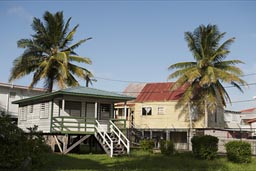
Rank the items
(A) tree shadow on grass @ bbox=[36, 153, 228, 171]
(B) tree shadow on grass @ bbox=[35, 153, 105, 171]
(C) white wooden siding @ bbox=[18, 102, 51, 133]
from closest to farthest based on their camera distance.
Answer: (B) tree shadow on grass @ bbox=[35, 153, 105, 171] < (A) tree shadow on grass @ bbox=[36, 153, 228, 171] < (C) white wooden siding @ bbox=[18, 102, 51, 133]

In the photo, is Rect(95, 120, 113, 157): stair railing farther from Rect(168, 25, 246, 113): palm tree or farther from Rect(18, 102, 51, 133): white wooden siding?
Rect(168, 25, 246, 113): palm tree

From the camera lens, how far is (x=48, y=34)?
34344mm

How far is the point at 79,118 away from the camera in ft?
82.7

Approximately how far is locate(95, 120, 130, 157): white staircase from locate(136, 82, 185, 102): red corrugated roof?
1603 centimetres

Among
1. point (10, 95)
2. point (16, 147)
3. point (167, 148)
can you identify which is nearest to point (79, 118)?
point (167, 148)

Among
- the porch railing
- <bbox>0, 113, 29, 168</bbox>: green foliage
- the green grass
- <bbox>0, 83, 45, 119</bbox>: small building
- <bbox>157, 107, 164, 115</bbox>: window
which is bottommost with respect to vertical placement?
the green grass

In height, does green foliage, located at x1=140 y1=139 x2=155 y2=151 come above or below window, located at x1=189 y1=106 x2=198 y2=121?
below

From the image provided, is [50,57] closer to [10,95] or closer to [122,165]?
[10,95]

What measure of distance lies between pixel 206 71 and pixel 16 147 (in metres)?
25.3

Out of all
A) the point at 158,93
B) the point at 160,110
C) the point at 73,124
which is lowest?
the point at 73,124

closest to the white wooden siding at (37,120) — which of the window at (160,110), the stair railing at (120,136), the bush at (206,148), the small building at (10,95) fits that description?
the stair railing at (120,136)

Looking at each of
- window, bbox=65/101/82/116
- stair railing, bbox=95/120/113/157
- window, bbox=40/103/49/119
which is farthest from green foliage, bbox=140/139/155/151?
window, bbox=40/103/49/119

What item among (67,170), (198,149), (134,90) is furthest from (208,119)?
(67,170)

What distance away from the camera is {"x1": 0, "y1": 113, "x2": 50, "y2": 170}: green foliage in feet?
45.1
